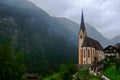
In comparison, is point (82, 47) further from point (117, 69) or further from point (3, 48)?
point (3, 48)

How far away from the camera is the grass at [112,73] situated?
81.5 meters

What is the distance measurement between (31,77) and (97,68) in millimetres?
22280

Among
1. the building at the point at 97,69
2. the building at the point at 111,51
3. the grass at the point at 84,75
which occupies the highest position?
the building at the point at 111,51

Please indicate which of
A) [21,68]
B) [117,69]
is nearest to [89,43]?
[117,69]

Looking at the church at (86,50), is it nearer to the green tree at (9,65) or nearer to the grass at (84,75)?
the grass at (84,75)

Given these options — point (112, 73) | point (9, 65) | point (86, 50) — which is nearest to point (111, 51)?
point (86, 50)

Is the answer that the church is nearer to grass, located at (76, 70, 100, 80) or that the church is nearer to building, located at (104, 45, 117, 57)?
building, located at (104, 45, 117, 57)

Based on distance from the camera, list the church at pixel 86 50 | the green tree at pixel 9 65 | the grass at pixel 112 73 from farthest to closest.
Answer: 1. the church at pixel 86 50
2. the grass at pixel 112 73
3. the green tree at pixel 9 65

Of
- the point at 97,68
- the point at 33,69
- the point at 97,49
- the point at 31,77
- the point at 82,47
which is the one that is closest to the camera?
the point at 97,68

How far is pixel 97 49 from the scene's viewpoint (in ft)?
427

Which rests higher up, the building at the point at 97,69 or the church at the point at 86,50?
the church at the point at 86,50

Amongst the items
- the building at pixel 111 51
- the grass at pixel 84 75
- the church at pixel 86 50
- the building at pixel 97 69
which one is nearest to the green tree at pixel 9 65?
the grass at pixel 84 75

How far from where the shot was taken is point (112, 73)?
8581 cm

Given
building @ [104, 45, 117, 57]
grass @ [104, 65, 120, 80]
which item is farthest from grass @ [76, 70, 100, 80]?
building @ [104, 45, 117, 57]
